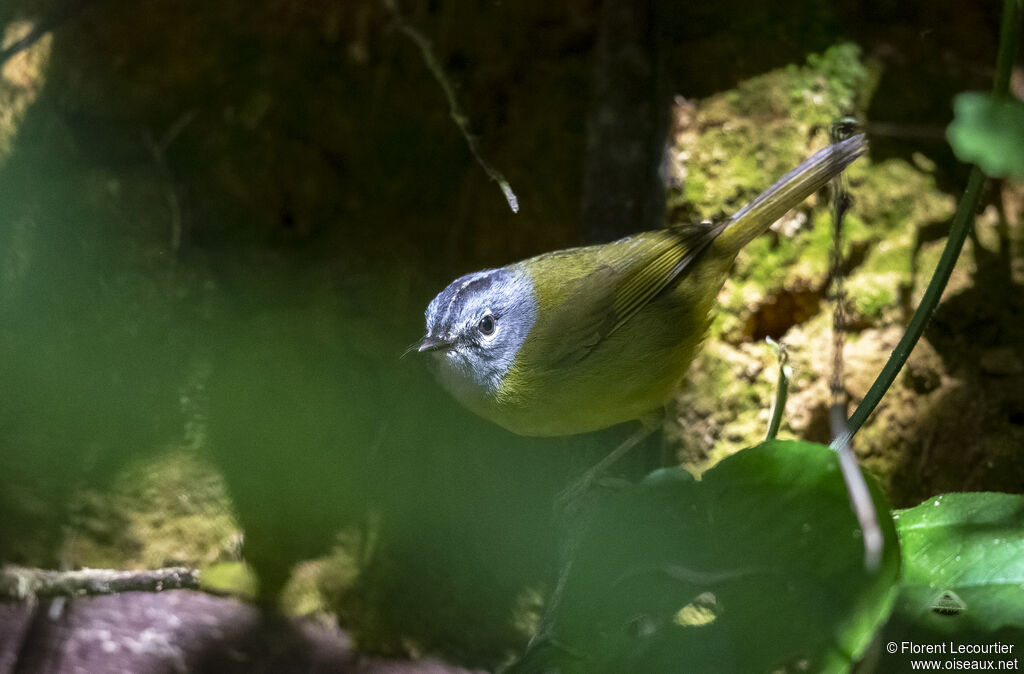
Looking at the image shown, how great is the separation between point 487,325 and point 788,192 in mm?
1138

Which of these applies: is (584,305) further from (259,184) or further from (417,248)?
(259,184)

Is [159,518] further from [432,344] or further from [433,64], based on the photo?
[433,64]

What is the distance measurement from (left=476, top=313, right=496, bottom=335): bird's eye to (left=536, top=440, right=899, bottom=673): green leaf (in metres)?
0.94

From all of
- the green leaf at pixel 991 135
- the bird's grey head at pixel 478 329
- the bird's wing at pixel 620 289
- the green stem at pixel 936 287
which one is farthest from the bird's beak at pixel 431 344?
the green leaf at pixel 991 135

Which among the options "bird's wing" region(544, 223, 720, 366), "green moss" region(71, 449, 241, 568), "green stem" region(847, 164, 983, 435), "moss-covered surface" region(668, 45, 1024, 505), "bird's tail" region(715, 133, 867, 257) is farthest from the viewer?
"green moss" region(71, 449, 241, 568)

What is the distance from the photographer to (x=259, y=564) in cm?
332

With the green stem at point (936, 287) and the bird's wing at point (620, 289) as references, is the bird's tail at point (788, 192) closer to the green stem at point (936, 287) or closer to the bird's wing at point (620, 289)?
the bird's wing at point (620, 289)

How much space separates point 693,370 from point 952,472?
1.05 m

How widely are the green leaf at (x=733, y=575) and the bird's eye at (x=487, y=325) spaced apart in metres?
0.94

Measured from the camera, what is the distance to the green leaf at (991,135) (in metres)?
1.25

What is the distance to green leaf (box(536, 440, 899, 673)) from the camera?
5.43 ft

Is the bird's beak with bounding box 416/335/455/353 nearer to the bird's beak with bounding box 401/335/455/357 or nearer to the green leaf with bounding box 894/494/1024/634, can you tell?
the bird's beak with bounding box 401/335/455/357

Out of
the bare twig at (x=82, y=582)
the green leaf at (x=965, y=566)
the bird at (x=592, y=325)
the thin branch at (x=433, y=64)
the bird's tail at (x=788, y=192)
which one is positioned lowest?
the bare twig at (x=82, y=582)

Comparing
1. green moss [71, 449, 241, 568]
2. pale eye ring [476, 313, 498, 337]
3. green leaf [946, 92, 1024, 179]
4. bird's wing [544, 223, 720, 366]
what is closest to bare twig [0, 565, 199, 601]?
green moss [71, 449, 241, 568]
